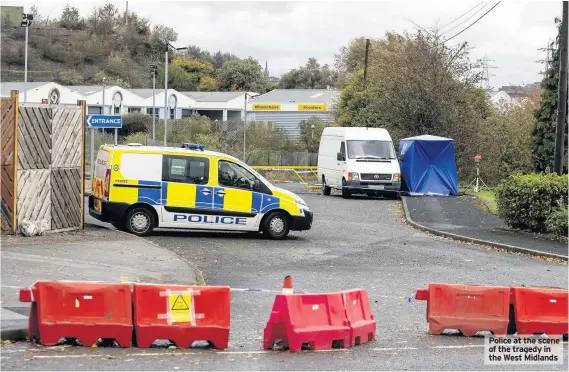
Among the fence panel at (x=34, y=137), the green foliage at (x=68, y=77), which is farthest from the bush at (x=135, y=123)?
the fence panel at (x=34, y=137)

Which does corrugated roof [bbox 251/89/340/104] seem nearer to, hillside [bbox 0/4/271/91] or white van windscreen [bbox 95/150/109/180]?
hillside [bbox 0/4/271/91]

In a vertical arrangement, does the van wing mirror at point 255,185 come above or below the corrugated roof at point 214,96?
below

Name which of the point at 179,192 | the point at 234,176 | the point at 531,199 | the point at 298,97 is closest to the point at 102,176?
the point at 179,192

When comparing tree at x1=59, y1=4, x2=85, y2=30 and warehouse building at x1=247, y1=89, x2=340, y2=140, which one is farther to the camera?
tree at x1=59, y1=4, x2=85, y2=30

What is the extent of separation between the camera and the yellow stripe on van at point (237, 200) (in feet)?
69.5

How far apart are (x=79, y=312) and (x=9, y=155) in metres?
9.09

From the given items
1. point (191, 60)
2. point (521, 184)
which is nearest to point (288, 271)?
point (521, 184)

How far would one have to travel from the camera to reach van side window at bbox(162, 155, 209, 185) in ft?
68.5

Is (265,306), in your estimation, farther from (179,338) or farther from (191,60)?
(191,60)

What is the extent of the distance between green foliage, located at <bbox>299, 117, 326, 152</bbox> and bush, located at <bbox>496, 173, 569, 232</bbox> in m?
44.0

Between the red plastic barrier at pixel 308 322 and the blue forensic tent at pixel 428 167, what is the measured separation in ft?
88.6

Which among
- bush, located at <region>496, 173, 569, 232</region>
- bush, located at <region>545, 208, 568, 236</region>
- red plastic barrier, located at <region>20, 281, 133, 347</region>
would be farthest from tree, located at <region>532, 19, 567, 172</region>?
red plastic barrier, located at <region>20, 281, 133, 347</region>

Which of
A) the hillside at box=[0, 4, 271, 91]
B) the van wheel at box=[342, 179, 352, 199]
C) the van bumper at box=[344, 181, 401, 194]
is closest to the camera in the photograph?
the van bumper at box=[344, 181, 401, 194]

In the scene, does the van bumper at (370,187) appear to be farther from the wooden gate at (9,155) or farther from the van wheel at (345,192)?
the wooden gate at (9,155)
